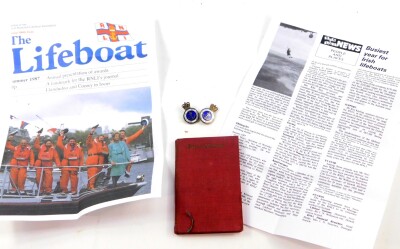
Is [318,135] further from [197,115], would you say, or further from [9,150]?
[9,150]

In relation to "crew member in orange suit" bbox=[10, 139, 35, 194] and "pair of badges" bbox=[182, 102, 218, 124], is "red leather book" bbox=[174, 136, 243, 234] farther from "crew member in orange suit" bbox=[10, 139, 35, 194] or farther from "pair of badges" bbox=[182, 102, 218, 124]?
"crew member in orange suit" bbox=[10, 139, 35, 194]

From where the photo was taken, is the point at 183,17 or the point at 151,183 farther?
the point at 183,17

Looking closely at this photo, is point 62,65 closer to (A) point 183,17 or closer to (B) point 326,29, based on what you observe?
(A) point 183,17

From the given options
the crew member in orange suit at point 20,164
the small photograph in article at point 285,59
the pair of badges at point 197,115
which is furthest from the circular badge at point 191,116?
the crew member in orange suit at point 20,164

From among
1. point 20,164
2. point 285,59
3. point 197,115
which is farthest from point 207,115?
point 20,164

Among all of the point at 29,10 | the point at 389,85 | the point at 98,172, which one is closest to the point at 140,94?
the point at 98,172

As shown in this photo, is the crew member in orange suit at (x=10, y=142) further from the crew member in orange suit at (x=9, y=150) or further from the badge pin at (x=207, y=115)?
the badge pin at (x=207, y=115)

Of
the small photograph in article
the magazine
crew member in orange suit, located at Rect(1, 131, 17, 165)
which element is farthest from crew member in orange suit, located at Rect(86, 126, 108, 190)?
the small photograph in article
